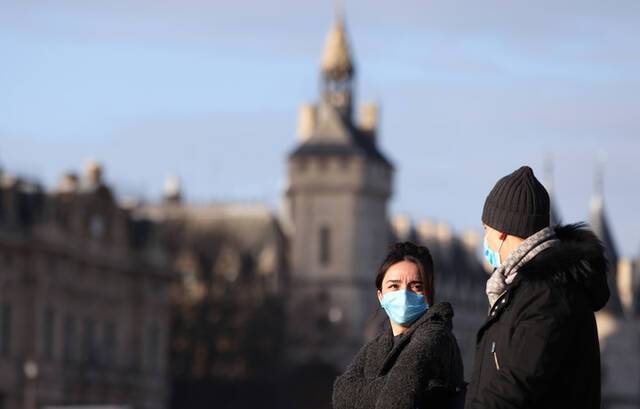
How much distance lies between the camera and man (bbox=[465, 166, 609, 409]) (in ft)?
22.7

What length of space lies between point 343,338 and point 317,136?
10.3 meters

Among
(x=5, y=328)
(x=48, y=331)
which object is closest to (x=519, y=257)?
(x=5, y=328)

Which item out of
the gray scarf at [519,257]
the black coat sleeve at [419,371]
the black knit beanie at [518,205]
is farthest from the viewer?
the black coat sleeve at [419,371]

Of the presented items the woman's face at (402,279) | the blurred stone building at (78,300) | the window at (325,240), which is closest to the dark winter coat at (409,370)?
the woman's face at (402,279)

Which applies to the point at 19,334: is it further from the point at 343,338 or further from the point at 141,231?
the point at 343,338

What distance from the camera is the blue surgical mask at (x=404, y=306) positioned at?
8.09m

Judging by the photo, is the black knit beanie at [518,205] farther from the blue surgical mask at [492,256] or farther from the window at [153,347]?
the window at [153,347]

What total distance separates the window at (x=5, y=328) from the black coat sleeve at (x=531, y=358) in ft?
212

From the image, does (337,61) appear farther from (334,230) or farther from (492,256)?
(492,256)

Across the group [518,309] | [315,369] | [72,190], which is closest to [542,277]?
[518,309]

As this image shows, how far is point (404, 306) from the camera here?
26.6ft

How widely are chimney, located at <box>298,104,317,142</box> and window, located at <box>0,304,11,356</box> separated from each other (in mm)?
46623

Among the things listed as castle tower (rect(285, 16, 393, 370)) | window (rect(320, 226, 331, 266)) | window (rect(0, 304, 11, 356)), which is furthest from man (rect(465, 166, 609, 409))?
window (rect(320, 226, 331, 266))

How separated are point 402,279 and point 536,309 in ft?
4.52
